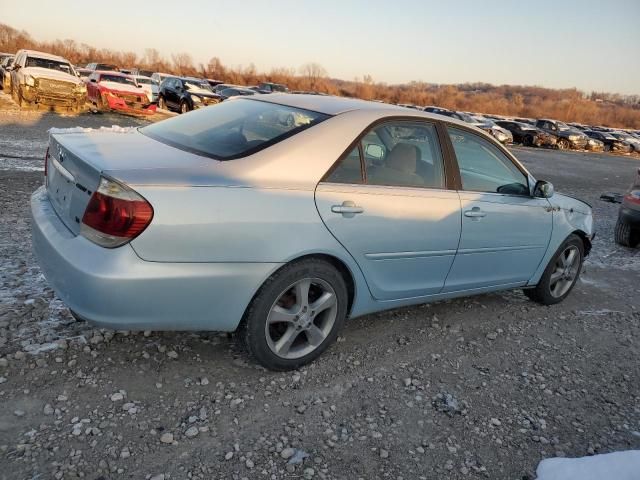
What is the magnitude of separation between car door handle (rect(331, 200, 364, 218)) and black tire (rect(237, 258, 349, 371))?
31 cm

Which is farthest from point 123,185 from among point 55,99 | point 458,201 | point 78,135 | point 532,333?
point 55,99

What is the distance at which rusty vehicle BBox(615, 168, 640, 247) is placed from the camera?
7.10 meters

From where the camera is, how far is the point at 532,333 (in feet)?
13.8

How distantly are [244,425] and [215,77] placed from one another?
71.9 m

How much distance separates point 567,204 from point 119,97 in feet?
55.5

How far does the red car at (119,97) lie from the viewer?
59.3 feet

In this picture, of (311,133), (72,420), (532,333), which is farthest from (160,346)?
(532,333)

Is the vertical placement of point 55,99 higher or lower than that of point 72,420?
higher

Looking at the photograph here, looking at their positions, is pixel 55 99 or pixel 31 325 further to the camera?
pixel 55 99

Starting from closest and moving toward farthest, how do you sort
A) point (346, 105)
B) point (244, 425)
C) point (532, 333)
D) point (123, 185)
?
1. point (123, 185)
2. point (244, 425)
3. point (346, 105)
4. point (532, 333)

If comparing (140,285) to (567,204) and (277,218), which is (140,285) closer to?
(277,218)

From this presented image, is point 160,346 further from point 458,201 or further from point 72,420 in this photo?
point 458,201

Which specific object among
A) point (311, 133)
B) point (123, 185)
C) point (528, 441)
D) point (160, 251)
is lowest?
point (528, 441)

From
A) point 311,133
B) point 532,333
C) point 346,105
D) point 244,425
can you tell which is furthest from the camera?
point 532,333
